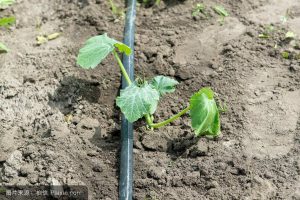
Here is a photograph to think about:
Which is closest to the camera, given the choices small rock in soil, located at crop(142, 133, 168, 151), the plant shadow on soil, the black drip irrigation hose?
the black drip irrigation hose

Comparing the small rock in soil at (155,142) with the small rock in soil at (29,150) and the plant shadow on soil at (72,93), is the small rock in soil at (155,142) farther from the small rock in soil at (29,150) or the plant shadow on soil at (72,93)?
the small rock in soil at (29,150)

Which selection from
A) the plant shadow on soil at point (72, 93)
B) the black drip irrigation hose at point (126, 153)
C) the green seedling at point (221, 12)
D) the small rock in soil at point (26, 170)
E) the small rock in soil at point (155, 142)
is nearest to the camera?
the black drip irrigation hose at point (126, 153)

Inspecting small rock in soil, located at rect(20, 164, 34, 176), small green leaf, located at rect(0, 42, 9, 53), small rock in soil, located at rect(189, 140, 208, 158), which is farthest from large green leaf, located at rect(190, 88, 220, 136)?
small green leaf, located at rect(0, 42, 9, 53)

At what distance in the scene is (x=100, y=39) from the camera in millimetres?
2967

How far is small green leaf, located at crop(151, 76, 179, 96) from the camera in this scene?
9.32 ft

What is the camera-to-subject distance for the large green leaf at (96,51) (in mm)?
2854

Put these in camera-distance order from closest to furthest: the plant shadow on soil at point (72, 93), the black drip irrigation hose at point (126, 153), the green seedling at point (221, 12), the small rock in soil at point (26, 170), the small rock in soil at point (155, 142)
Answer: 1. the black drip irrigation hose at point (126, 153)
2. the small rock in soil at point (26, 170)
3. the small rock in soil at point (155, 142)
4. the plant shadow on soil at point (72, 93)
5. the green seedling at point (221, 12)

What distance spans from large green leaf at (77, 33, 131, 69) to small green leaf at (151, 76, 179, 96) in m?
0.26

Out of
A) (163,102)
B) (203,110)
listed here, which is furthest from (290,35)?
(203,110)

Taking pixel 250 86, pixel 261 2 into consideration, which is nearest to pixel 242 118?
pixel 250 86

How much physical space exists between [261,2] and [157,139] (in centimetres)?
162

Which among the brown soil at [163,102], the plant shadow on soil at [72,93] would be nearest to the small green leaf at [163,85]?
the brown soil at [163,102]

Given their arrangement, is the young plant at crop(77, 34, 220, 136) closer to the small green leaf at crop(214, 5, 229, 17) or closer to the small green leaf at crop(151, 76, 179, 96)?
the small green leaf at crop(151, 76, 179, 96)

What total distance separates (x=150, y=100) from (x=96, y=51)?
488 millimetres
